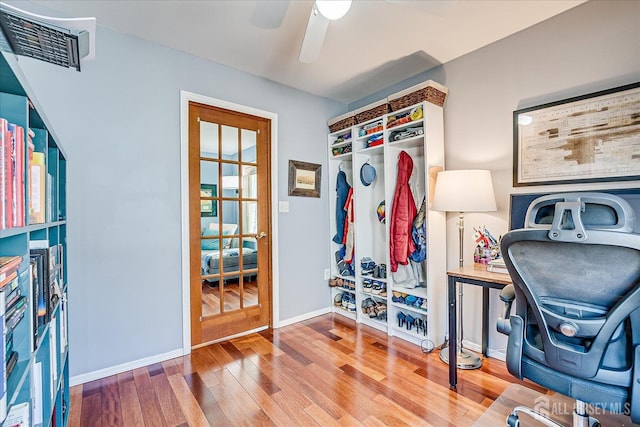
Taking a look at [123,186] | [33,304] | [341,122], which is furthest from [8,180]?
[341,122]

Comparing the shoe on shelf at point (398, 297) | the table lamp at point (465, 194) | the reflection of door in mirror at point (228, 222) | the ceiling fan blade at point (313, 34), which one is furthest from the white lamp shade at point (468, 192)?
the reflection of door in mirror at point (228, 222)

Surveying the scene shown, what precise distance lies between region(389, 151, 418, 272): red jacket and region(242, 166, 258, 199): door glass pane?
1271mm

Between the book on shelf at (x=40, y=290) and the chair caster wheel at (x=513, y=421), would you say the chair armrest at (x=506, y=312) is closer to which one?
the chair caster wheel at (x=513, y=421)

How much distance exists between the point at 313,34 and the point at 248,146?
139cm

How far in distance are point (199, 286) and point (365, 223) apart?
1682mm

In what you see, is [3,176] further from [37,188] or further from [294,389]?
[294,389]

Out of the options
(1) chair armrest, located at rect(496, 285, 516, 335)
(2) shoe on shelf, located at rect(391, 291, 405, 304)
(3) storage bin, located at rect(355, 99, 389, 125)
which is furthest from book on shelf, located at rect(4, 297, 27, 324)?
(3) storage bin, located at rect(355, 99, 389, 125)

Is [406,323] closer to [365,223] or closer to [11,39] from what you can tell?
[365,223]

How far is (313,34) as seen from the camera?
1.60 meters

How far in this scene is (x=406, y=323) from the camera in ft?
8.70

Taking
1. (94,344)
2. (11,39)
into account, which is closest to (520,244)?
(11,39)

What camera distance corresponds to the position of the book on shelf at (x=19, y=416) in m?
0.77

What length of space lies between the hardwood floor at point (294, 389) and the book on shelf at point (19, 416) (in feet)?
3.17

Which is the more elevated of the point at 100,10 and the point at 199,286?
the point at 100,10
